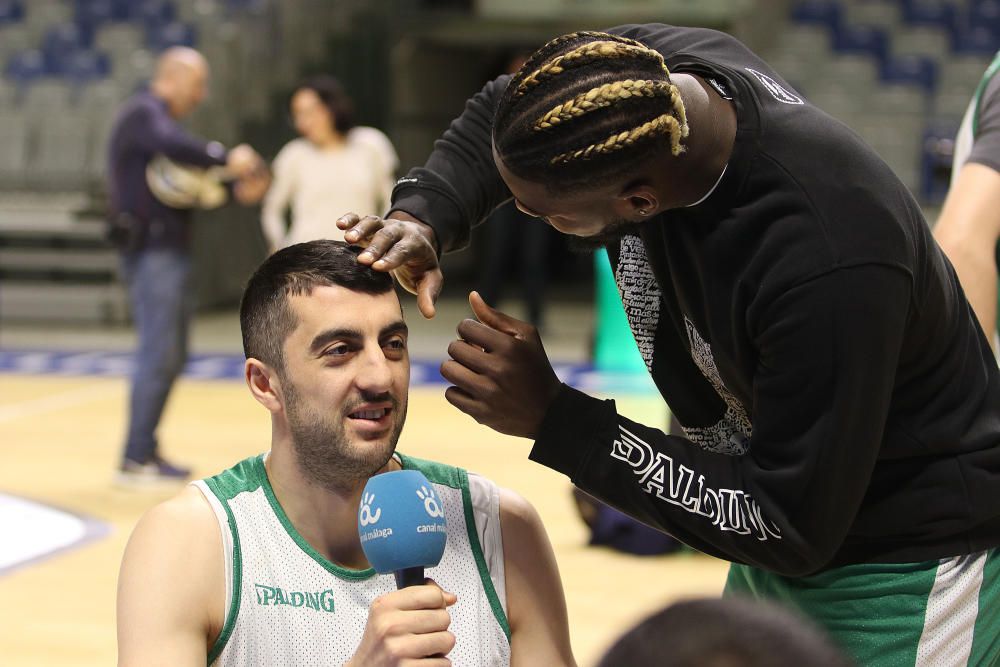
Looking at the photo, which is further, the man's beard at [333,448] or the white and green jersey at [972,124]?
the white and green jersey at [972,124]

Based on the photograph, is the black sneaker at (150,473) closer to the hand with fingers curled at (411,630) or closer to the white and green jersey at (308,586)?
the white and green jersey at (308,586)

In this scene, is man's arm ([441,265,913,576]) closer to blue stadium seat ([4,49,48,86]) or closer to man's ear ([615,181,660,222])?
man's ear ([615,181,660,222])

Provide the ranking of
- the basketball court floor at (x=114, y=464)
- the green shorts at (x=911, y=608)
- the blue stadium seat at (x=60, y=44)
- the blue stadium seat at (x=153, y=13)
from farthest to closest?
the blue stadium seat at (x=153, y=13), the blue stadium seat at (x=60, y=44), the basketball court floor at (x=114, y=464), the green shorts at (x=911, y=608)

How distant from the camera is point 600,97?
1497mm

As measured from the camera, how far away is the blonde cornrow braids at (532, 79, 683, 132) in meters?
1.50

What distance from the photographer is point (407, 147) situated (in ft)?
46.5

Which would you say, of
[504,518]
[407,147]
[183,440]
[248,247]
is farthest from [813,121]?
[407,147]

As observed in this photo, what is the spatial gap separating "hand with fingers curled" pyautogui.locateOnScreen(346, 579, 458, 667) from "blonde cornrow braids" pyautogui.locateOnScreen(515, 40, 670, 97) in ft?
1.83

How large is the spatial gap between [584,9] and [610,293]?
5944mm

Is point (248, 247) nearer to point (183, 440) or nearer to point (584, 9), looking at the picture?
point (584, 9)

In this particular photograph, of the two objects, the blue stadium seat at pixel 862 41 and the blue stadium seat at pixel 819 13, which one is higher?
the blue stadium seat at pixel 819 13

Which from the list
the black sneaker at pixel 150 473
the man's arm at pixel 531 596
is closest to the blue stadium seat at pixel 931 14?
the black sneaker at pixel 150 473

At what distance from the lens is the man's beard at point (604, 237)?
162 centimetres

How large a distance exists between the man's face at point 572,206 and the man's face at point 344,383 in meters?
0.49
